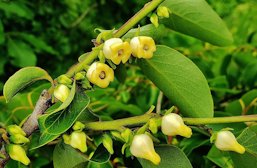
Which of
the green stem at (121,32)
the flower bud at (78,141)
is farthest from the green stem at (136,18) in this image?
the flower bud at (78,141)

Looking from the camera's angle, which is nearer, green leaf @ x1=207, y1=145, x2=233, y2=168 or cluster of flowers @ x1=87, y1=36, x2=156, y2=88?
cluster of flowers @ x1=87, y1=36, x2=156, y2=88

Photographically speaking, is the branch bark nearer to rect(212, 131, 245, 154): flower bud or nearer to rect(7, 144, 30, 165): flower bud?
rect(7, 144, 30, 165): flower bud

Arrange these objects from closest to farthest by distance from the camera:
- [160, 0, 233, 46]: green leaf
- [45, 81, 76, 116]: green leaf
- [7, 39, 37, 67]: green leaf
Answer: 1. [45, 81, 76, 116]: green leaf
2. [160, 0, 233, 46]: green leaf
3. [7, 39, 37, 67]: green leaf

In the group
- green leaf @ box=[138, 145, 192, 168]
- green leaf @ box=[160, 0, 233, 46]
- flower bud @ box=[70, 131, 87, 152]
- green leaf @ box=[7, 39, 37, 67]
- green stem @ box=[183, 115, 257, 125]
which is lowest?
flower bud @ box=[70, 131, 87, 152]

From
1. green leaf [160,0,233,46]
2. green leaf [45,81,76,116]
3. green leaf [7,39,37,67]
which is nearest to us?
green leaf [45,81,76,116]

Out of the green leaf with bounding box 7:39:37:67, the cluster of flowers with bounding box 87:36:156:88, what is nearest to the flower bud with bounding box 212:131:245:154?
the cluster of flowers with bounding box 87:36:156:88

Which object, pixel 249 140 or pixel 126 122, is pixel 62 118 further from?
pixel 249 140
